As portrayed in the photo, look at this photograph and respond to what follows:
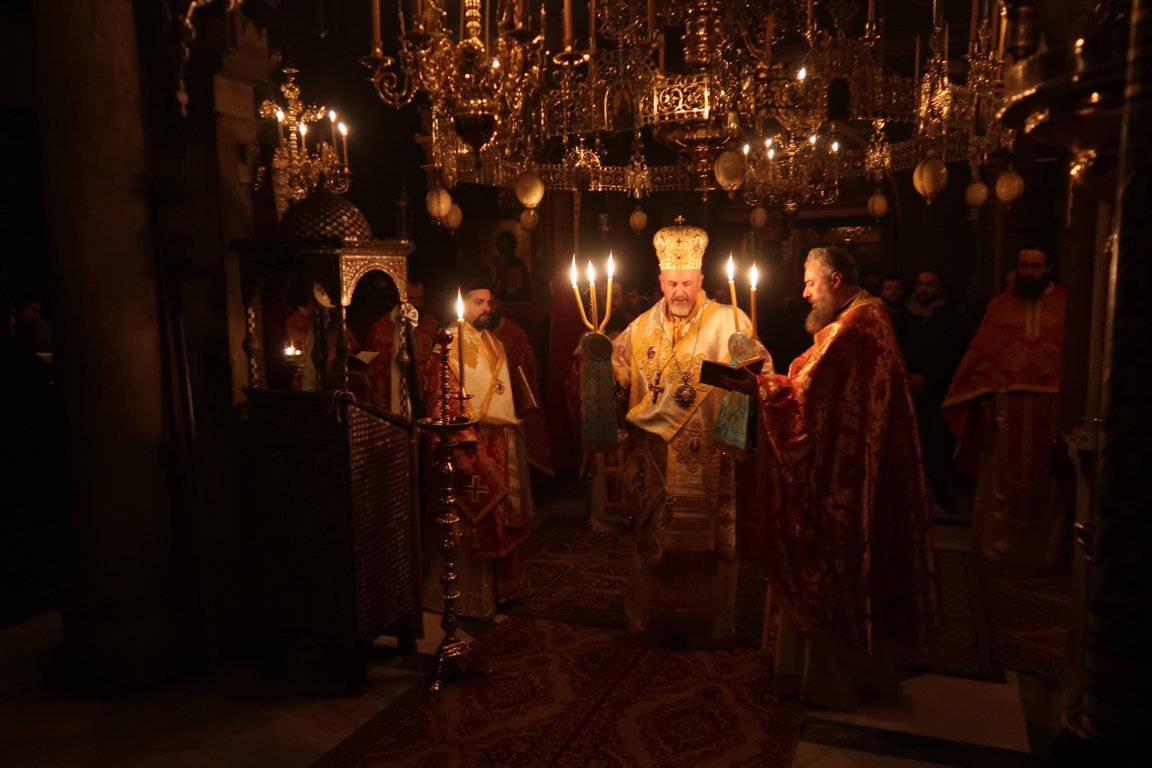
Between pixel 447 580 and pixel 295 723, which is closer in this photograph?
pixel 295 723

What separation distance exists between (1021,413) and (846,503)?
2.89 m

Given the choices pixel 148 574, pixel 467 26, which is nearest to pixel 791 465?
pixel 467 26

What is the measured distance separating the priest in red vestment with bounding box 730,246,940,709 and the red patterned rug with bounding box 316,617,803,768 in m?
0.38

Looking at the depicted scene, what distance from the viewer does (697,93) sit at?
3570mm

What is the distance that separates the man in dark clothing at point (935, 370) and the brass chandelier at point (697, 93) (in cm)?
166

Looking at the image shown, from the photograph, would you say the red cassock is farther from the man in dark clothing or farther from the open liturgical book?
the man in dark clothing

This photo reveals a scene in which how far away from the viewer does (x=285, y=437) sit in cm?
385

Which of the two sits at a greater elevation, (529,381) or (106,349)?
(106,349)

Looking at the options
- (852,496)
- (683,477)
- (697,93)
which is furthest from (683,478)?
(697,93)

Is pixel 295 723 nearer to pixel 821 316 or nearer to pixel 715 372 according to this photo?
pixel 715 372

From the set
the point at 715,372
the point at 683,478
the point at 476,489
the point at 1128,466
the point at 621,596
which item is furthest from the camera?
the point at 621,596

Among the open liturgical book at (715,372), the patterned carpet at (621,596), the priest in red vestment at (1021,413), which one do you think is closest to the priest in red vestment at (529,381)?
the patterned carpet at (621,596)

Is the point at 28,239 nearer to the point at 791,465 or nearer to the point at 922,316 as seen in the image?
the point at 791,465

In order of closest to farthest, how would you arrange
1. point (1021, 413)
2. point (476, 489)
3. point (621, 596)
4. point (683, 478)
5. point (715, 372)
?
point (715, 372) → point (683, 478) → point (476, 489) → point (621, 596) → point (1021, 413)
